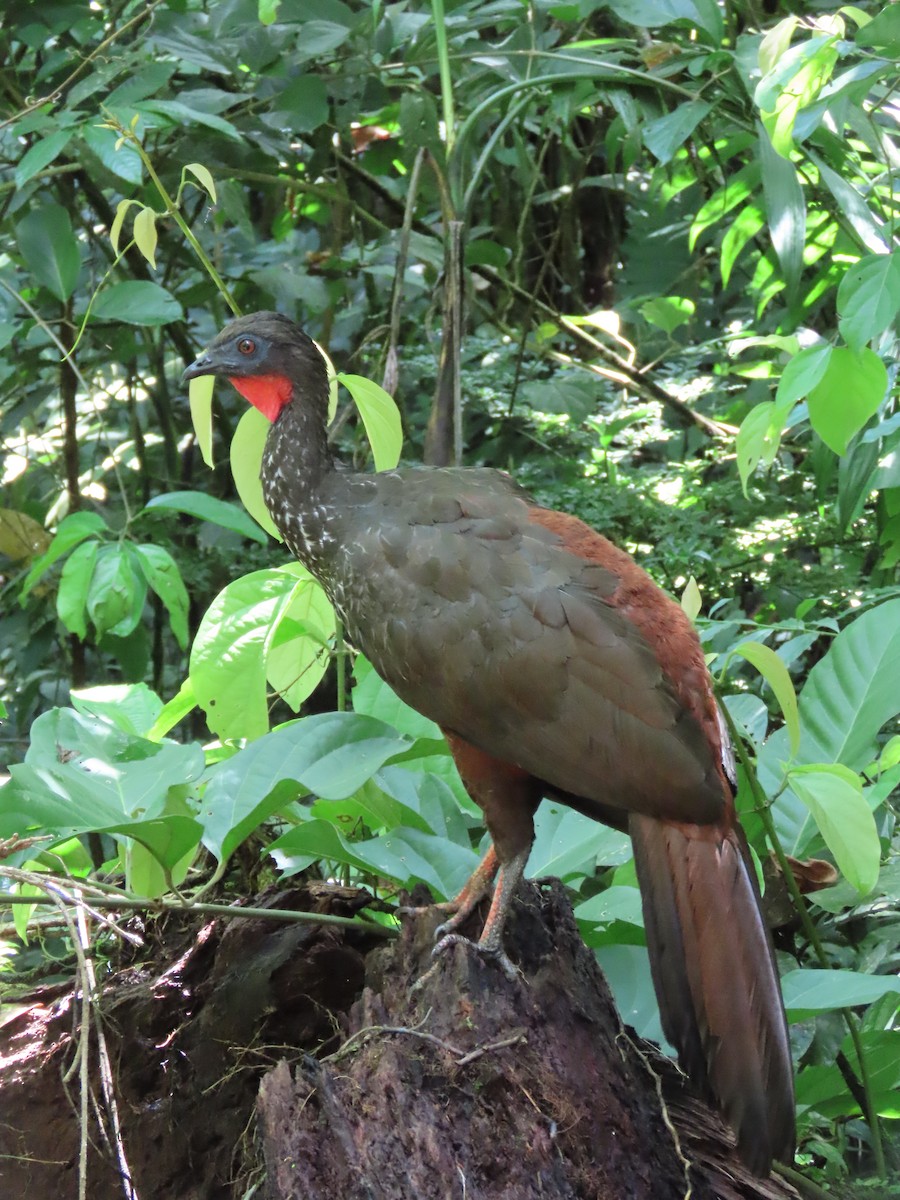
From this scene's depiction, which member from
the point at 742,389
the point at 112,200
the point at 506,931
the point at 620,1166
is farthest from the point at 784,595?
the point at 112,200

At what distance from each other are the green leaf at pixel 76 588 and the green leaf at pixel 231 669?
80cm

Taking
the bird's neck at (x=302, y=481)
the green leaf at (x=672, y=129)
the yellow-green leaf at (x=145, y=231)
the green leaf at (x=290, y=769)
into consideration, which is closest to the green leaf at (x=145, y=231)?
the yellow-green leaf at (x=145, y=231)

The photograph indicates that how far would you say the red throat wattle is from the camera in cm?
225

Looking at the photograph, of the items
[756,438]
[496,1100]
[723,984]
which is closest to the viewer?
[496,1100]

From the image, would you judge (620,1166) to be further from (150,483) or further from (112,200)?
(112,200)

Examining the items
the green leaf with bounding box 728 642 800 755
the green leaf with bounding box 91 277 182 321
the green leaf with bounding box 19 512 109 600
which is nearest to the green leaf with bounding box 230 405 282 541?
the green leaf with bounding box 91 277 182 321

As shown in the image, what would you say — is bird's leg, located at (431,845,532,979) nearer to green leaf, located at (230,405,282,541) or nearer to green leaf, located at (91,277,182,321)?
green leaf, located at (230,405,282,541)

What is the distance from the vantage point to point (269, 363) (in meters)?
2.23

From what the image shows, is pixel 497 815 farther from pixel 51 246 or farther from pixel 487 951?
pixel 51 246

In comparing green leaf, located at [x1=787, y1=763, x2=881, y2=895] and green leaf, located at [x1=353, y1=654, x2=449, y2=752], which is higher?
green leaf, located at [x1=787, y1=763, x2=881, y2=895]

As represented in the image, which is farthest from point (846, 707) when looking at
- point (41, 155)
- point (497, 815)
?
point (41, 155)

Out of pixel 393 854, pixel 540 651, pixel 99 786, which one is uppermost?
pixel 540 651

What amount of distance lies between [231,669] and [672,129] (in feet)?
5.39

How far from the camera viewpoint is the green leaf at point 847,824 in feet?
5.14
